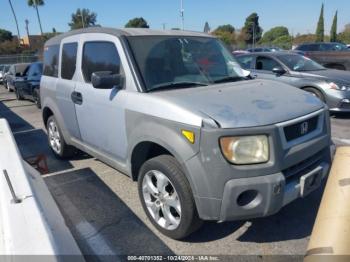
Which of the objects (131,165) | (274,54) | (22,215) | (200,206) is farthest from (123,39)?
(274,54)

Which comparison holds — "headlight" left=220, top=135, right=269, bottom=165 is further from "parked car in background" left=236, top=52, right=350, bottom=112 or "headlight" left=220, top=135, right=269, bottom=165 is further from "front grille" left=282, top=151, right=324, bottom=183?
"parked car in background" left=236, top=52, right=350, bottom=112

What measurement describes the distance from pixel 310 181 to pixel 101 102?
2312 mm

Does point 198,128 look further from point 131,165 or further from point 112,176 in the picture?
point 112,176

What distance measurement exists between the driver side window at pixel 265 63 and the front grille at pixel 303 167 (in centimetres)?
575

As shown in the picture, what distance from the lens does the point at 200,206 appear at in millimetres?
2617

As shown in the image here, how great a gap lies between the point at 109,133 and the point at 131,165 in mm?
524

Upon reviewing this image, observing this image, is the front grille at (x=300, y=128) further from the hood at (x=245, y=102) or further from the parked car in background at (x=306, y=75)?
the parked car in background at (x=306, y=75)

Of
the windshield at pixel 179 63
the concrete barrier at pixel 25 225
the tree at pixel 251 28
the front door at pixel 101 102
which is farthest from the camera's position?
the tree at pixel 251 28

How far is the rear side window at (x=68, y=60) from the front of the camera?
14.4 ft

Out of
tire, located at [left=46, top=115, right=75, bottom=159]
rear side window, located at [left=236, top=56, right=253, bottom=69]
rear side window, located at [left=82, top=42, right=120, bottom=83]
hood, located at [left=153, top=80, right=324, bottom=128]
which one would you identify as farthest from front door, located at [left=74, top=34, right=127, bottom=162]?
rear side window, located at [left=236, top=56, right=253, bottom=69]

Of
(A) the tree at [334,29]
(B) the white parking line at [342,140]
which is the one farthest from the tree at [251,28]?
(B) the white parking line at [342,140]

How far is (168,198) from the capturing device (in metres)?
2.96

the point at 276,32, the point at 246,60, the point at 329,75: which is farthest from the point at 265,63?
the point at 276,32

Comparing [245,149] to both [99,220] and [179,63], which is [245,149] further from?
[99,220]
